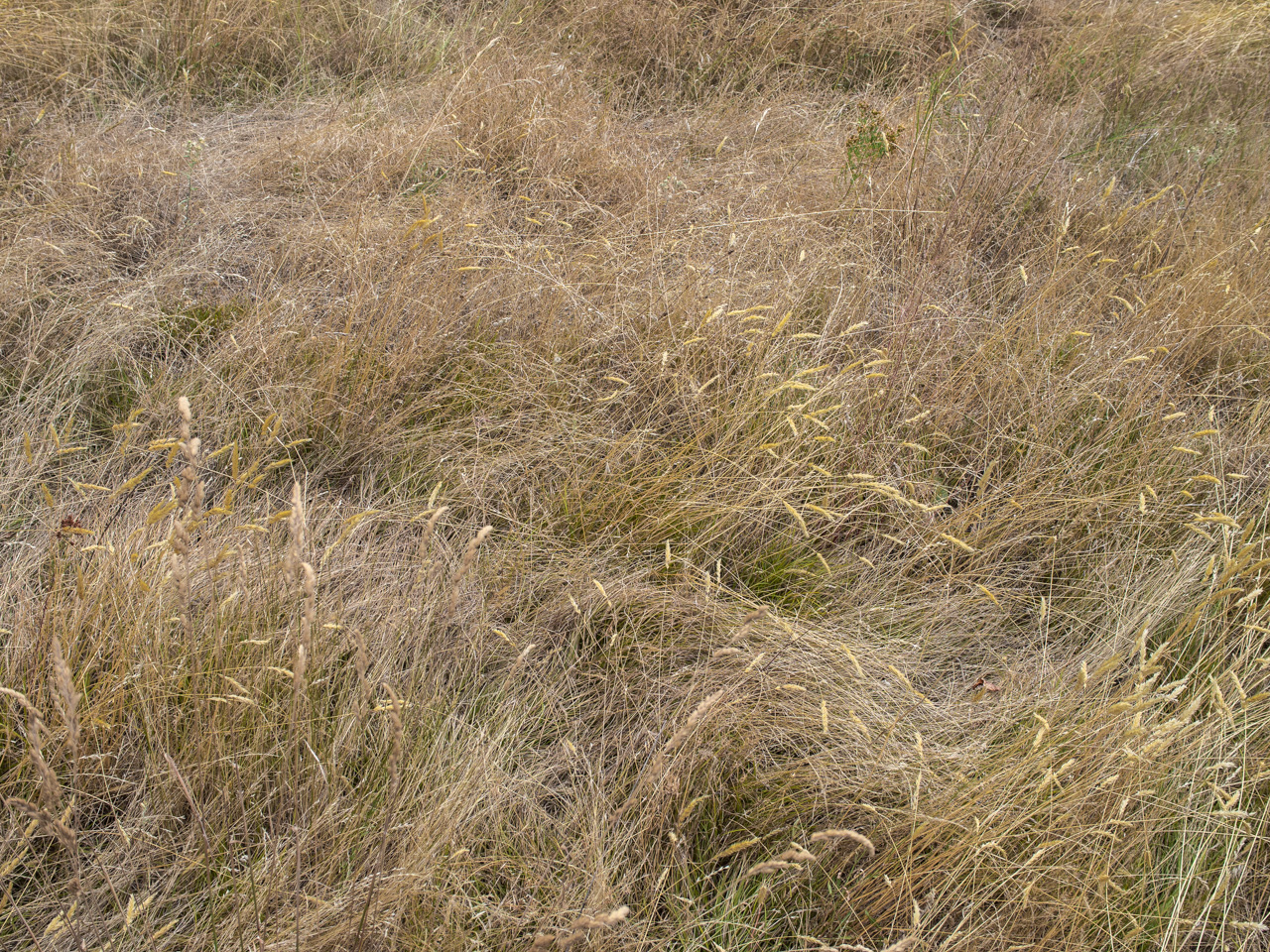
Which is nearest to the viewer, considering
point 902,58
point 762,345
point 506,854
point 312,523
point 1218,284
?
point 506,854

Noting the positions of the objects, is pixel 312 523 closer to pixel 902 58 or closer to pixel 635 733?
pixel 635 733

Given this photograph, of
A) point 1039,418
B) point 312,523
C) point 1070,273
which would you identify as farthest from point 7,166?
point 1070,273

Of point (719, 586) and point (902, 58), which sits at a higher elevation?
point (902, 58)

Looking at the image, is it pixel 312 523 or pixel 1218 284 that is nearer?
pixel 312 523

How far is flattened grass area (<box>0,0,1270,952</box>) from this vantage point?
50.3 inches

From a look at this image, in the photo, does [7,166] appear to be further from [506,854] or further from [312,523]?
[506,854]

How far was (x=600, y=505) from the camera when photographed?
1.87m

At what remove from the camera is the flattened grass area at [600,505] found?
4.19ft

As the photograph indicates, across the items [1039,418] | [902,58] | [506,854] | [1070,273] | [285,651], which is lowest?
[506,854]

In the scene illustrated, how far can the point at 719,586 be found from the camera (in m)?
1.67

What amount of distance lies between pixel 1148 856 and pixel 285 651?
1507mm

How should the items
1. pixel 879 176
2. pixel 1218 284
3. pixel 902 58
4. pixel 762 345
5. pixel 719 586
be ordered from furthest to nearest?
pixel 902 58, pixel 879 176, pixel 1218 284, pixel 762 345, pixel 719 586

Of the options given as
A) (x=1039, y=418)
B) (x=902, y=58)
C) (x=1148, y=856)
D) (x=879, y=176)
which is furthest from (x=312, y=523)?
(x=902, y=58)

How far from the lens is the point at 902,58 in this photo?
400 centimetres
